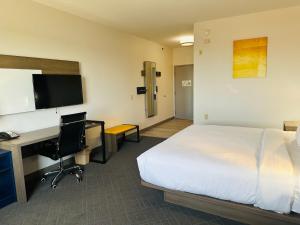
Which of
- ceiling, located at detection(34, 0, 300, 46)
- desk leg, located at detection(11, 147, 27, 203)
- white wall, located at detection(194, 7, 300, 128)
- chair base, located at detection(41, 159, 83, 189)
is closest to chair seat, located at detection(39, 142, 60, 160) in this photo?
chair base, located at detection(41, 159, 83, 189)

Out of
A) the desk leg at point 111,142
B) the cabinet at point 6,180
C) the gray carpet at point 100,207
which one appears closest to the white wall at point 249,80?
the desk leg at point 111,142

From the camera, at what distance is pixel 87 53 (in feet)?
14.1

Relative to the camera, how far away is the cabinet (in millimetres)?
2580

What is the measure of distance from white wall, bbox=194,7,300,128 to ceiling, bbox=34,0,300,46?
0.92 ft

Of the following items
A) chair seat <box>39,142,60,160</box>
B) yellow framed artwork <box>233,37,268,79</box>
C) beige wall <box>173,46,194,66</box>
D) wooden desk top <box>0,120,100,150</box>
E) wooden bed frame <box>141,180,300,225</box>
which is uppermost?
beige wall <box>173,46,194,66</box>

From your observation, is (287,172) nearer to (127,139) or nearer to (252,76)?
(252,76)

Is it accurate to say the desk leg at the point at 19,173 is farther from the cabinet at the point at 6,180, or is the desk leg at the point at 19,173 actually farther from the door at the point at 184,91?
the door at the point at 184,91

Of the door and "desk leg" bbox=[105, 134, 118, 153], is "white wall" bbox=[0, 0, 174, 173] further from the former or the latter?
the door

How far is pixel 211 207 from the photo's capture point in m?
2.20

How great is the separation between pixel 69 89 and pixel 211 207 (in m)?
2.97

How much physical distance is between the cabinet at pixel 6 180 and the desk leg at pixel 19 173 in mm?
52

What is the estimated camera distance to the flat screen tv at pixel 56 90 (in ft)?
11.0

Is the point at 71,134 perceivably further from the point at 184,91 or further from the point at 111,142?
the point at 184,91

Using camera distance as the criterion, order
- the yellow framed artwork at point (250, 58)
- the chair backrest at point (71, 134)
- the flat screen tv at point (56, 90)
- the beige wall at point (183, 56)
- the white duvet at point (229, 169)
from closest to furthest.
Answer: the white duvet at point (229, 169) → the chair backrest at point (71, 134) → the flat screen tv at point (56, 90) → the yellow framed artwork at point (250, 58) → the beige wall at point (183, 56)
